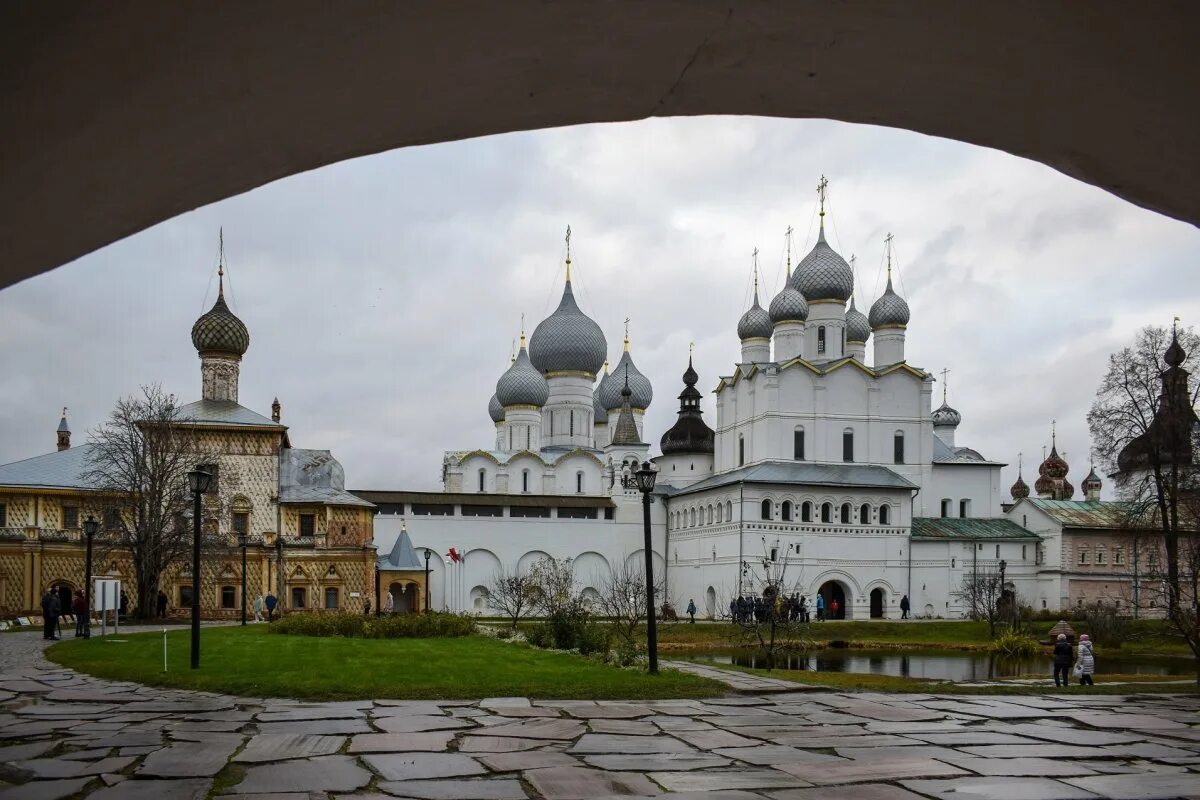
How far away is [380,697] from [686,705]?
3228 millimetres

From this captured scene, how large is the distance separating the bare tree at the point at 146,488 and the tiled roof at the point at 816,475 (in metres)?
22.3

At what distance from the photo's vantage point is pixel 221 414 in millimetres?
41469

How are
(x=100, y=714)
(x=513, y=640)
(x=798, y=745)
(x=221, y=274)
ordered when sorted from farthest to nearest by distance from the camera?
1. (x=221, y=274)
2. (x=513, y=640)
3. (x=100, y=714)
4. (x=798, y=745)

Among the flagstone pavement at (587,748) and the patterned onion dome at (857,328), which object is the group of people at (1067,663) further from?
the patterned onion dome at (857,328)

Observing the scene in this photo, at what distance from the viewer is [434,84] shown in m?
2.73

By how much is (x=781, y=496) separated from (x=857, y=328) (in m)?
14.4

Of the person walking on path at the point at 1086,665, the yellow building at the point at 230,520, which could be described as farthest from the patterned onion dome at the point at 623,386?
the person walking on path at the point at 1086,665

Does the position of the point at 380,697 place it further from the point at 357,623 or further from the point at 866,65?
the point at 357,623

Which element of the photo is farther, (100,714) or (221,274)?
(221,274)

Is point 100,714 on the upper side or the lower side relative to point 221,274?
lower

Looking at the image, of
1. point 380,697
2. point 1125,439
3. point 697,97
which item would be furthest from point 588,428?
point 697,97

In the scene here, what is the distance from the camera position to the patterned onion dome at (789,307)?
2106 inches

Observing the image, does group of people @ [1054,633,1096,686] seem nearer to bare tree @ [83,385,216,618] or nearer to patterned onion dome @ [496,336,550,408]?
bare tree @ [83,385,216,618]

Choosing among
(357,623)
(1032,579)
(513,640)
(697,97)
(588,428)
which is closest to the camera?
(697,97)
